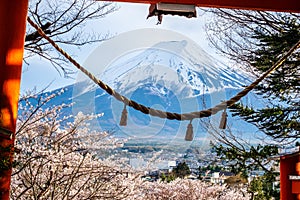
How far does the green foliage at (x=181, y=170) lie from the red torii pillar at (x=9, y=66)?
3.34 m

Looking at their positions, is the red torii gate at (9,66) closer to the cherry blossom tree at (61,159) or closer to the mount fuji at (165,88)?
the cherry blossom tree at (61,159)

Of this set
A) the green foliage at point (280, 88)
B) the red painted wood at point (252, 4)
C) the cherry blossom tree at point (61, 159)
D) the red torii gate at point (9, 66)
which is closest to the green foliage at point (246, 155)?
the green foliage at point (280, 88)

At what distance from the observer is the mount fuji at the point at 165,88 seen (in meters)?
3.43

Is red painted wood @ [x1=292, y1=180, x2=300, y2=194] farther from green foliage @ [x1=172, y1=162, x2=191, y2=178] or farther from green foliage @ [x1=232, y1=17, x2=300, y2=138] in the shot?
green foliage @ [x1=172, y1=162, x2=191, y2=178]

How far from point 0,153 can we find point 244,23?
8.60 feet

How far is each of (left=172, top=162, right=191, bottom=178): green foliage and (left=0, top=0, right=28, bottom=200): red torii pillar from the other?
11.0 feet

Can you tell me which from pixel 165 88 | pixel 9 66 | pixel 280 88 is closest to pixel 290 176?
pixel 9 66

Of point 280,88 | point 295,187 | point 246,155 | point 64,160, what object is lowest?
point 295,187

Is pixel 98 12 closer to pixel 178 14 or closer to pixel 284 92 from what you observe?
pixel 284 92

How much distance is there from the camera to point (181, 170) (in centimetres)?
454

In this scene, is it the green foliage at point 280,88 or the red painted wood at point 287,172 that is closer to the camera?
the red painted wood at point 287,172

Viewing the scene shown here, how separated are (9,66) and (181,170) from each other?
136 inches

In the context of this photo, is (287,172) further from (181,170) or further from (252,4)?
(181,170)

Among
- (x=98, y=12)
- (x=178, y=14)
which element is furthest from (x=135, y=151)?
(x=178, y=14)
